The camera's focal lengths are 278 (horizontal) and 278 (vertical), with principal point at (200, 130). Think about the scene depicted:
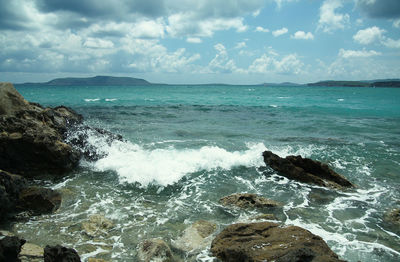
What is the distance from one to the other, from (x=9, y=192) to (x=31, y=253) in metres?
2.32

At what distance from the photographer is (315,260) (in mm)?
4379

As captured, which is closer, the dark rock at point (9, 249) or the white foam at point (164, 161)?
the dark rock at point (9, 249)

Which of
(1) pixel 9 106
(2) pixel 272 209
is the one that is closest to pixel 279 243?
(2) pixel 272 209

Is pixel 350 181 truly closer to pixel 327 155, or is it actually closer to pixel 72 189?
pixel 327 155

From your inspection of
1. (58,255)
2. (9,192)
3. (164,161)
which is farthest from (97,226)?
(164,161)

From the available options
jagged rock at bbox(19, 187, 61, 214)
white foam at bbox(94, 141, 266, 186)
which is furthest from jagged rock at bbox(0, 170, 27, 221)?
white foam at bbox(94, 141, 266, 186)

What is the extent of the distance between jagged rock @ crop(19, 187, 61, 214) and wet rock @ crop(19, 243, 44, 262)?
1.78 meters

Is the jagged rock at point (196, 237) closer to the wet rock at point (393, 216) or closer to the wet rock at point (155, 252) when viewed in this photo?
the wet rock at point (155, 252)

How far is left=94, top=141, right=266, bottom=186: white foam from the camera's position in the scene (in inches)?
415

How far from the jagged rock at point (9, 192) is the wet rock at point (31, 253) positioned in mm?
1581

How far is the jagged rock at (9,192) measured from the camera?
6576 millimetres

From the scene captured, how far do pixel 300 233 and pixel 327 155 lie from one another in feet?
31.1

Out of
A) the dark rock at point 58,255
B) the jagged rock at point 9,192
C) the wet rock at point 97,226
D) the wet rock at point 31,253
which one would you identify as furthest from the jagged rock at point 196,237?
the jagged rock at point 9,192

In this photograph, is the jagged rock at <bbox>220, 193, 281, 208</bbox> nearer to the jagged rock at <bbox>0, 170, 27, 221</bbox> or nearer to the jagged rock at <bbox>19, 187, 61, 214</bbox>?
the jagged rock at <bbox>19, 187, 61, 214</bbox>
